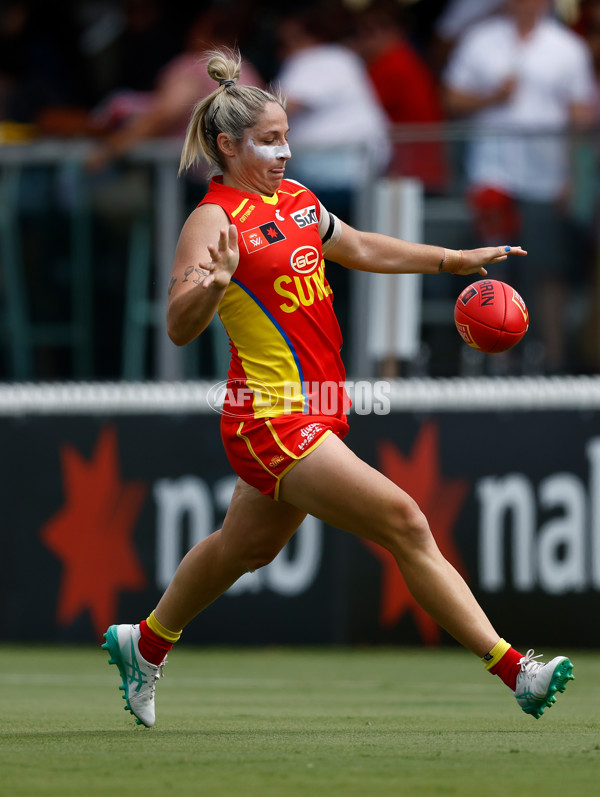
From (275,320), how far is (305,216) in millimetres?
466

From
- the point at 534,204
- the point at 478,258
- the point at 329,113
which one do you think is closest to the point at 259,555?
the point at 478,258

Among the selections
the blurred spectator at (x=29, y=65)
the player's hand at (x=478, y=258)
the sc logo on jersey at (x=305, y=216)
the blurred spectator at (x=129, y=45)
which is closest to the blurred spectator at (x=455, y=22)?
the blurred spectator at (x=129, y=45)

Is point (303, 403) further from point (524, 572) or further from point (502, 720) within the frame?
point (524, 572)

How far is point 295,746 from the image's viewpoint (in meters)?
4.85

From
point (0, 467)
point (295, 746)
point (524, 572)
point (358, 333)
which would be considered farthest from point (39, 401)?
point (295, 746)

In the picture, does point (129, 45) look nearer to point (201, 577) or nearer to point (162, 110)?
point (162, 110)

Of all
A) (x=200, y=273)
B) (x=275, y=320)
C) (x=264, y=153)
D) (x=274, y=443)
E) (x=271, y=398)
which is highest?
(x=264, y=153)

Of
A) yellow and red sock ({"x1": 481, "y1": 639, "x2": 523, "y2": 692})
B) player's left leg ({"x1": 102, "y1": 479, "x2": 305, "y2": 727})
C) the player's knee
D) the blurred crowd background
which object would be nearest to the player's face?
player's left leg ({"x1": 102, "y1": 479, "x2": 305, "y2": 727})

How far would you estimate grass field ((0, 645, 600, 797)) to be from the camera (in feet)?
13.1

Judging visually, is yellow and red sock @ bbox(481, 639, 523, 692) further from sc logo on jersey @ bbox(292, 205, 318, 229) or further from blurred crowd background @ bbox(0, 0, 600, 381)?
blurred crowd background @ bbox(0, 0, 600, 381)

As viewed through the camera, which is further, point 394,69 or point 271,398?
point 394,69

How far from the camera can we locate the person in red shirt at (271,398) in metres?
5.18

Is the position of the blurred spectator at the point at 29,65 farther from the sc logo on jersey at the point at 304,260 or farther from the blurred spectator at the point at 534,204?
the sc logo on jersey at the point at 304,260

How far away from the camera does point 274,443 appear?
5.31 metres
